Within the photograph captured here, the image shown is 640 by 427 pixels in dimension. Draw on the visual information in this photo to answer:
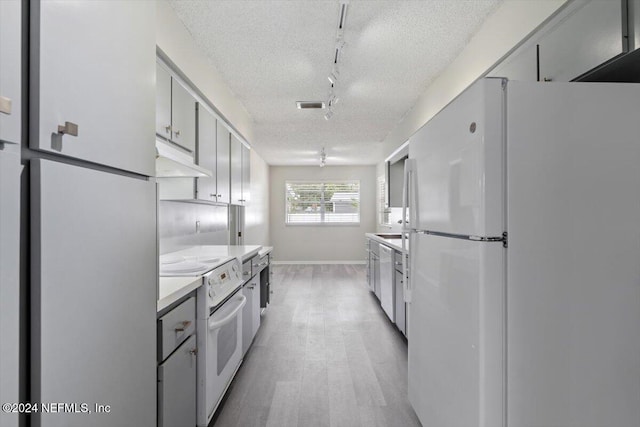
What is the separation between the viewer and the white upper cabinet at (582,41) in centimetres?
123

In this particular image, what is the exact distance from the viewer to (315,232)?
325 inches

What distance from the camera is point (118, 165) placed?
930mm

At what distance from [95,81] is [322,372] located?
2.37 meters

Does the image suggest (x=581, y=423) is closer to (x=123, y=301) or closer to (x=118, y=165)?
(x=123, y=301)

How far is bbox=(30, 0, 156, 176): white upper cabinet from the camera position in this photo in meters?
0.68

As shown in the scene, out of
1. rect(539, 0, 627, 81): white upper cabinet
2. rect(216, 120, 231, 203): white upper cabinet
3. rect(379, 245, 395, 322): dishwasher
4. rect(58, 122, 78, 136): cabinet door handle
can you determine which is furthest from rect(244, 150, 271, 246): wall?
rect(58, 122, 78, 136): cabinet door handle

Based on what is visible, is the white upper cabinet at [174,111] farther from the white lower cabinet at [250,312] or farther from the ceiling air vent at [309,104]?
the ceiling air vent at [309,104]

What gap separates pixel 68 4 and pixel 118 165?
1.30 feet

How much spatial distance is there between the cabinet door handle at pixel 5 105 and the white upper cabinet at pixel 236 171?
301cm

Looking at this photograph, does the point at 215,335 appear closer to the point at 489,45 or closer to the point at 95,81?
the point at 95,81

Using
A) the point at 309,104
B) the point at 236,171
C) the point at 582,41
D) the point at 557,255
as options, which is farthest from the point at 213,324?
the point at 309,104

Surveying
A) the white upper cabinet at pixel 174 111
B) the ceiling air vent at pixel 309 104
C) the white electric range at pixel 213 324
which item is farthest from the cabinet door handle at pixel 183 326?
the ceiling air vent at pixel 309 104

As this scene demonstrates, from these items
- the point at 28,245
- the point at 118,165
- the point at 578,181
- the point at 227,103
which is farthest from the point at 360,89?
the point at 28,245

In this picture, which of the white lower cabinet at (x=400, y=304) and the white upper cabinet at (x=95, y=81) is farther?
the white lower cabinet at (x=400, y=304)
